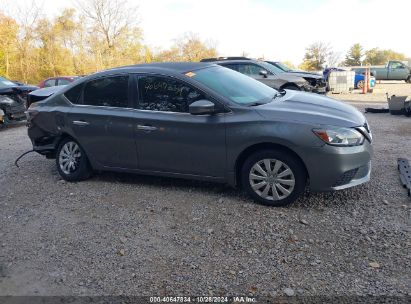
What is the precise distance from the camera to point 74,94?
18.5 feet

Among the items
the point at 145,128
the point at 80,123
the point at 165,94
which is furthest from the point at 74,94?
the point at 165,94

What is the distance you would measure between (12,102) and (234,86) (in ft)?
28.5

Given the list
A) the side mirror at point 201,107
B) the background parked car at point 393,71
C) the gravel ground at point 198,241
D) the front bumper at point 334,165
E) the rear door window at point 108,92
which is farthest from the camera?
the background parked car at point 393,71

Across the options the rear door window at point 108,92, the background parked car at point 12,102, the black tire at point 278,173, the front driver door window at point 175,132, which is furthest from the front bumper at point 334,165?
the background parked car at point 12,102

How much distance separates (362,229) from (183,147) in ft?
7.17

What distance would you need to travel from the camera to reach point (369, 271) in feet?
10.4

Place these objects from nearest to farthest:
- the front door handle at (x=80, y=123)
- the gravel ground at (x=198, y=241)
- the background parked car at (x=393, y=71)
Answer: the gravel ground at (x=198, y=241), the front door handle at (x=80, y=123), the background parked car at (x=393, y=71)

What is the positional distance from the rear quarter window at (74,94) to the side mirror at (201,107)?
1.96 m

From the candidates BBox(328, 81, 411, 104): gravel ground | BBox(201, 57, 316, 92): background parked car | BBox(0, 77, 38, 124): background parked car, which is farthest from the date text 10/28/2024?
BBox(328, 81, 411, 104): gravel ground

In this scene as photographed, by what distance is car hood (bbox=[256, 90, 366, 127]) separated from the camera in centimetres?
428

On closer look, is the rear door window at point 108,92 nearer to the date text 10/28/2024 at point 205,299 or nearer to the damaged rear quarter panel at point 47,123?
the damaged rear quarter panel at point 47,123

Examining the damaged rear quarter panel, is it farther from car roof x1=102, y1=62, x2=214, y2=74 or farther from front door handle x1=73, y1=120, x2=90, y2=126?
car roof x1=102, y1=62, x2=214, y2=74

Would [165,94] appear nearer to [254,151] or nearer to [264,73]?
[254,151]

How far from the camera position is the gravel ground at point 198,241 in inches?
124
